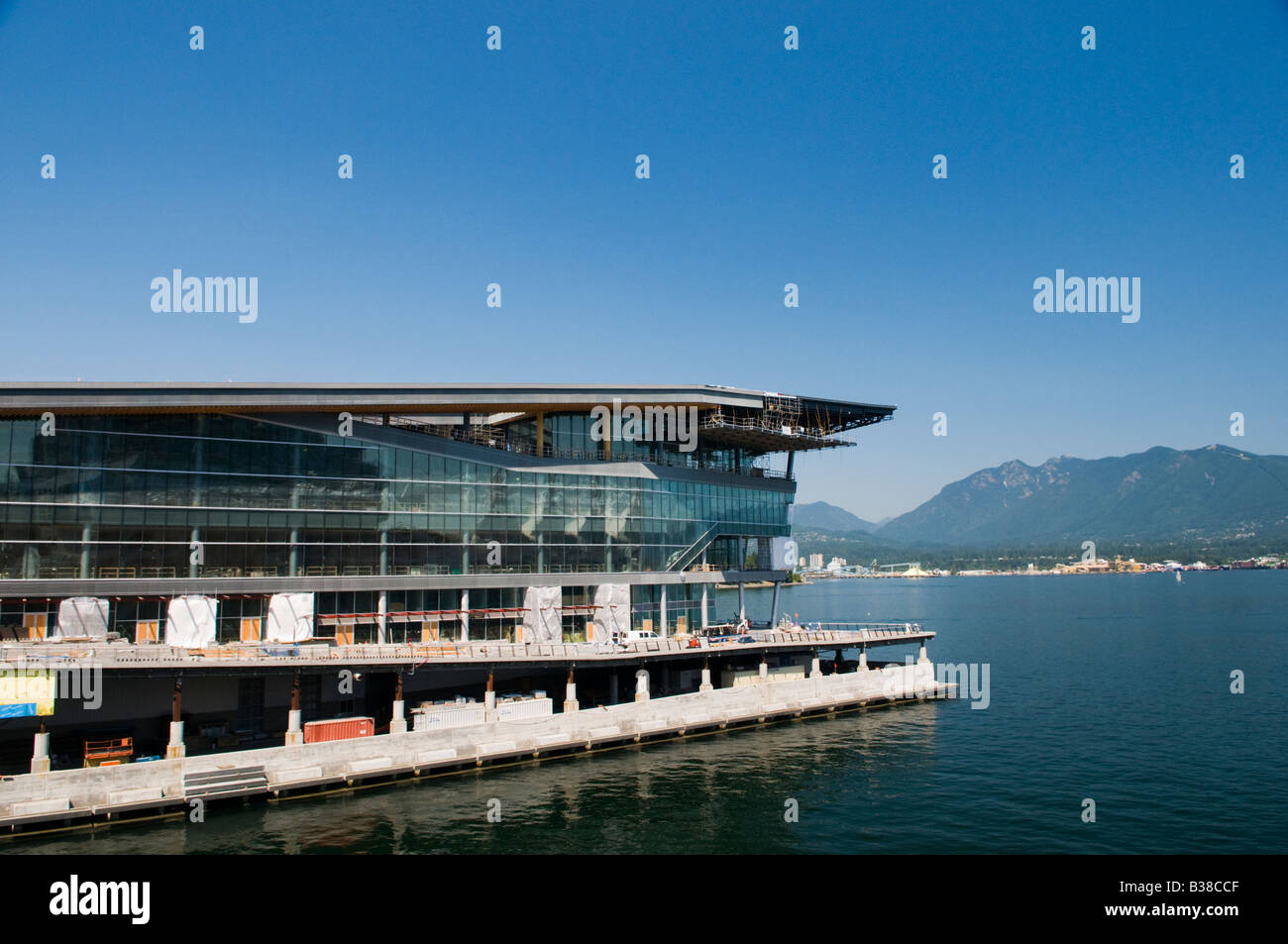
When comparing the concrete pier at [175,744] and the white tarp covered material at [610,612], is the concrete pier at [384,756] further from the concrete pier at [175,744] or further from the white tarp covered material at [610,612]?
the white tarp covered material at [610,612]

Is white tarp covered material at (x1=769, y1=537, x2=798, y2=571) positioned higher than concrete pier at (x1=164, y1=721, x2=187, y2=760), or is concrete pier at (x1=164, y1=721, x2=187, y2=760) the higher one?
white tarp covered material at (x1=769, y1=537, x2=798, y2=571)

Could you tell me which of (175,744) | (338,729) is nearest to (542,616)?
(338,729)

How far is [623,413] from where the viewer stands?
79.4 metres

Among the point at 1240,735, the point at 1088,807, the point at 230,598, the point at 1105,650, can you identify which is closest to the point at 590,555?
the point at 230,598

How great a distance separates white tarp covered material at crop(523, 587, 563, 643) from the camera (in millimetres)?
73688

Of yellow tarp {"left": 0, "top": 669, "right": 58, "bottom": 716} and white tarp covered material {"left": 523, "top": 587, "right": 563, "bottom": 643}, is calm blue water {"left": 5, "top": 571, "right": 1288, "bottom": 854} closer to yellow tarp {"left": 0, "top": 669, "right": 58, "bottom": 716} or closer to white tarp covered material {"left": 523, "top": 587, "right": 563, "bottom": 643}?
yellow tarp {"left": 0, "top": 669, "right": 58, "bottom": 716}

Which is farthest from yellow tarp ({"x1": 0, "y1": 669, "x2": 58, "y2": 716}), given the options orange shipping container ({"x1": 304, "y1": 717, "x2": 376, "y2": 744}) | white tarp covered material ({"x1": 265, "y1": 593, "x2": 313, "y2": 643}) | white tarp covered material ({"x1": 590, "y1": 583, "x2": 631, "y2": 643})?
white tarp covered material ({"x1": 590, "y1": 583, "x2": 631, "y2": 643})

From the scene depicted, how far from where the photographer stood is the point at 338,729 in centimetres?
5384

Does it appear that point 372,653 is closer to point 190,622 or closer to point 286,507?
point 190,622

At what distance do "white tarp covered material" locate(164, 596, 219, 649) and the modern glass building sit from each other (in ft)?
5.05

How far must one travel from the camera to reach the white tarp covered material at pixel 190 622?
6009 cm

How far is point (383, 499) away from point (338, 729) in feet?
66.4

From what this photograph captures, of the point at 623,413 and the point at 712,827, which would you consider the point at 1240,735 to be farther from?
the point at 623,413
